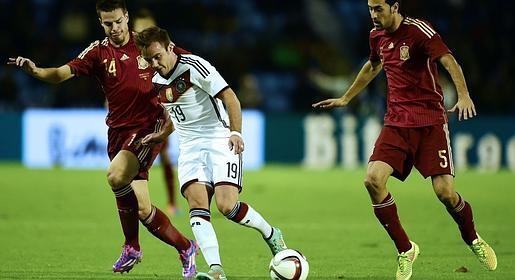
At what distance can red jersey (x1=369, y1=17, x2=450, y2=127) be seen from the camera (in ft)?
26.5

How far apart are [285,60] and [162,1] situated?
307cm

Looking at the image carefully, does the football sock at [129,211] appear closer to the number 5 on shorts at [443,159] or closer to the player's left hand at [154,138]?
the player's left hand at [154,138]

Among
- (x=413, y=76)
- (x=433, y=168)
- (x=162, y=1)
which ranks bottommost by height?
(x=433, y=168)

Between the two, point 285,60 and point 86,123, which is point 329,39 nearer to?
point 285,60

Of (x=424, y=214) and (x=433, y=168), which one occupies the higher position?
(x=433, y=168)

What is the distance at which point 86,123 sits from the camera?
67.2 feet

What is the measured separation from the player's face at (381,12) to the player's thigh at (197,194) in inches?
68.6

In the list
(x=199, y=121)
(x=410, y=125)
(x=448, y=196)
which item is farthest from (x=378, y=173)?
(x=199, y=121)

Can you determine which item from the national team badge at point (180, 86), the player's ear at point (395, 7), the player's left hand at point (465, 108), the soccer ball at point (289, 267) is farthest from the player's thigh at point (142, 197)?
the player's left hand at point (465, 108)

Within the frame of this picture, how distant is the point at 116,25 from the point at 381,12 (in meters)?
2.07

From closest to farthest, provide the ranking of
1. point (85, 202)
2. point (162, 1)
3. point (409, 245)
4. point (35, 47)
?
point (409, 245)
point (85, 202)
point (35, 47)
point (162, 1)

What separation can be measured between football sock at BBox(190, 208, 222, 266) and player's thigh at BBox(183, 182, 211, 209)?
46mm

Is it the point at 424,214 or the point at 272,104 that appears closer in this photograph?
the point at 424,214

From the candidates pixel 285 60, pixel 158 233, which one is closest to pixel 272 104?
pixel 285 60
